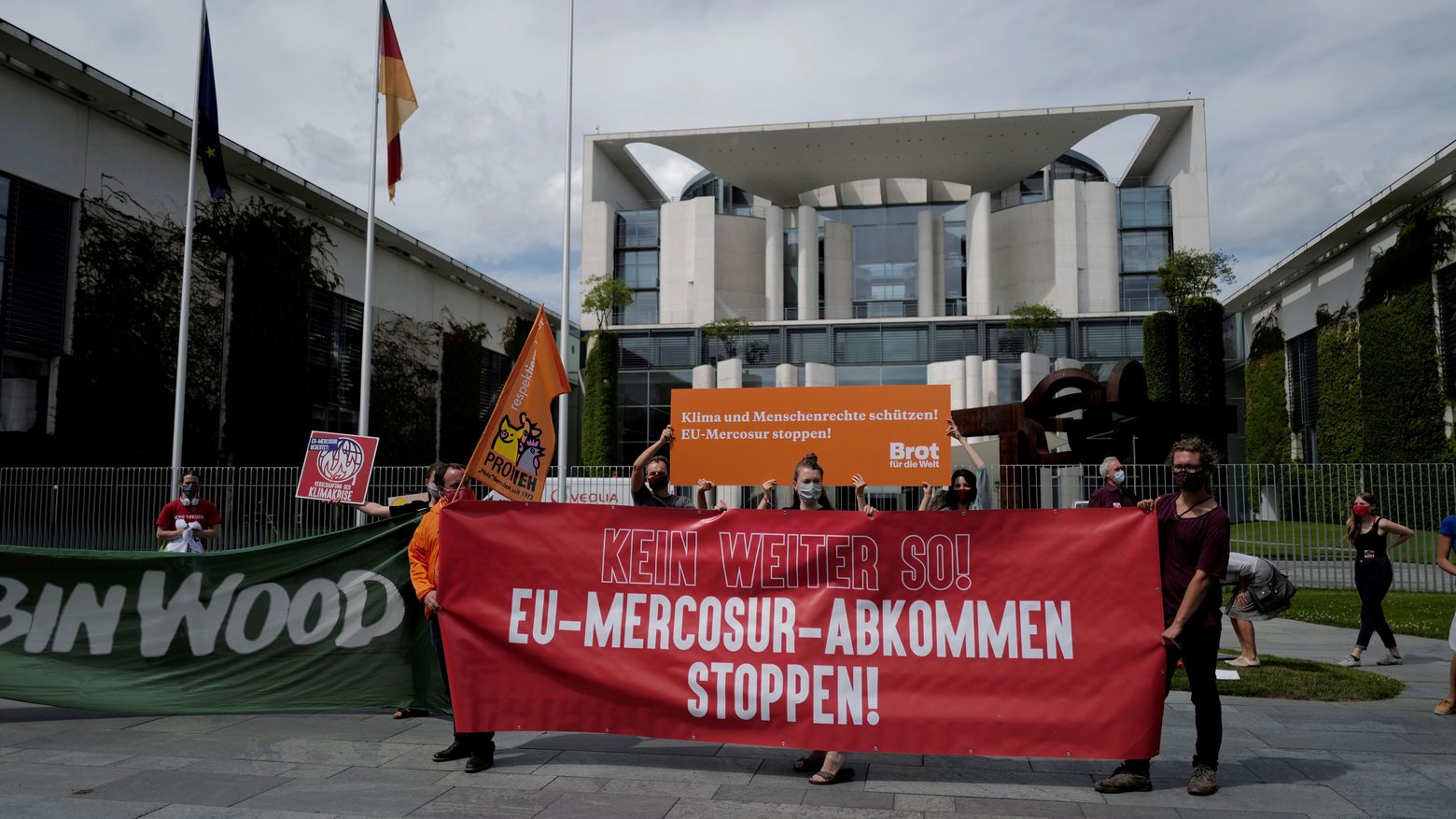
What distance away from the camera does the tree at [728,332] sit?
4497 centimetres

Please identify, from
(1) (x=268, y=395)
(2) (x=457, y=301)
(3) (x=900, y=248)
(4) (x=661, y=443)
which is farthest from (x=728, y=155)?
(4) (x=661, y=443)

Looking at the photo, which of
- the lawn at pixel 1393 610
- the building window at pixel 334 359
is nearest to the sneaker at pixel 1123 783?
the lawn at pixel 1393 610

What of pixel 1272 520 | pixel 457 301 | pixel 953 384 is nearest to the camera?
pixel 1272 520

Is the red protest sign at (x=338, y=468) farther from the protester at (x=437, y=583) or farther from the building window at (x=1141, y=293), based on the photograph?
the building window at (x=1141, y=293)

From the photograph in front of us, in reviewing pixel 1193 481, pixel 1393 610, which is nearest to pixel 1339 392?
pixel 1393 610

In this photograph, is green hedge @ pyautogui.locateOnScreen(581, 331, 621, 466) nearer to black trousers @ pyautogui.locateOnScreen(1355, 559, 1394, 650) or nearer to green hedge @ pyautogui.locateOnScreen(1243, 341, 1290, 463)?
green hedge @ pyautogui.locateOnScreen(1243, 341, 1290, 463)

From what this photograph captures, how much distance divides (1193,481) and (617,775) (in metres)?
3.44

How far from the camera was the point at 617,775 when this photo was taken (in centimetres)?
526

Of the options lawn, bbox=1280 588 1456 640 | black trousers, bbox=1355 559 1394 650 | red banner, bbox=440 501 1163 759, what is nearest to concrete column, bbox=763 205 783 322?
lawn, bbox=1280 588 1456 640

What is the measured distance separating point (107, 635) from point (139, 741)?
45.6 inches

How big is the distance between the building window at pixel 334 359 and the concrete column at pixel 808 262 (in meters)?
21.6

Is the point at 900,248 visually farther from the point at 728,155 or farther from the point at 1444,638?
the point at 1444,638

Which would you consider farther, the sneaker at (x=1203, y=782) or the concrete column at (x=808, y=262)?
the concrete column at (x=808, y=262)

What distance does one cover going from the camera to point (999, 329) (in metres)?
44.2
